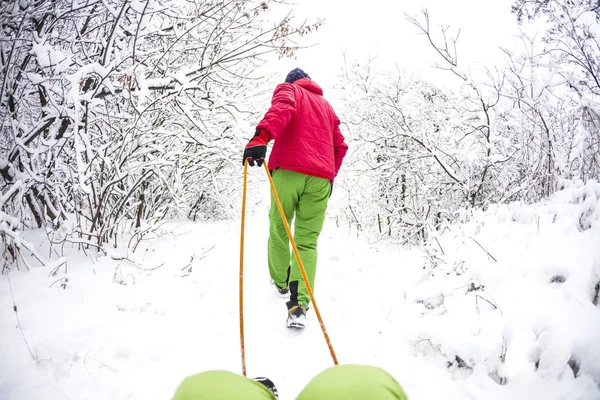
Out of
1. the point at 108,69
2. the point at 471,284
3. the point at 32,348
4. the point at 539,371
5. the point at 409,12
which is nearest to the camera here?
the point at 539,371

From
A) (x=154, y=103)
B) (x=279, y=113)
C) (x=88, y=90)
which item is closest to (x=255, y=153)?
(x=279, y=113)

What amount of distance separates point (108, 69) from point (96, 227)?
1795 millimetres

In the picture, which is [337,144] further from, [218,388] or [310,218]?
[218,388]

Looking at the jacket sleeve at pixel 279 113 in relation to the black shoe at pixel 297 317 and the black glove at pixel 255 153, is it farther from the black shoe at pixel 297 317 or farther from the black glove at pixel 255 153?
the black shoe at pixel 297 317

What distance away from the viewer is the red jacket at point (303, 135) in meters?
2.58

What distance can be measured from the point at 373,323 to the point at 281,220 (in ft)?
3.74

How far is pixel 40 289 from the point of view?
7.92ft

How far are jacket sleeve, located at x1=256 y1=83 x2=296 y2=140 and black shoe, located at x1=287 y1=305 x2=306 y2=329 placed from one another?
1333mm

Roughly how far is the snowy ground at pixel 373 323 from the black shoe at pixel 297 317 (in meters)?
0.08

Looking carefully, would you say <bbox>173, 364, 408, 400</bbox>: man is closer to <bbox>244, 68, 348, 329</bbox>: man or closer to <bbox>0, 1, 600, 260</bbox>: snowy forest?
<bbox>244, 68, 348, 329</bbox>: man

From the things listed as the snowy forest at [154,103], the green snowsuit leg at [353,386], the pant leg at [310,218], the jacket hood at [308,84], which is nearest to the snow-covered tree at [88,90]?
the snowy forest at [154,103]

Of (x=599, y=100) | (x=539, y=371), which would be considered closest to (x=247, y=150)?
(x=539, y=371)

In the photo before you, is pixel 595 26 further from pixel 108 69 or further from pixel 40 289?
pixel 40 289

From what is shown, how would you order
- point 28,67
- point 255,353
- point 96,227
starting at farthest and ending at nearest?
point 96,227 < point 28,67 < point 255,353
